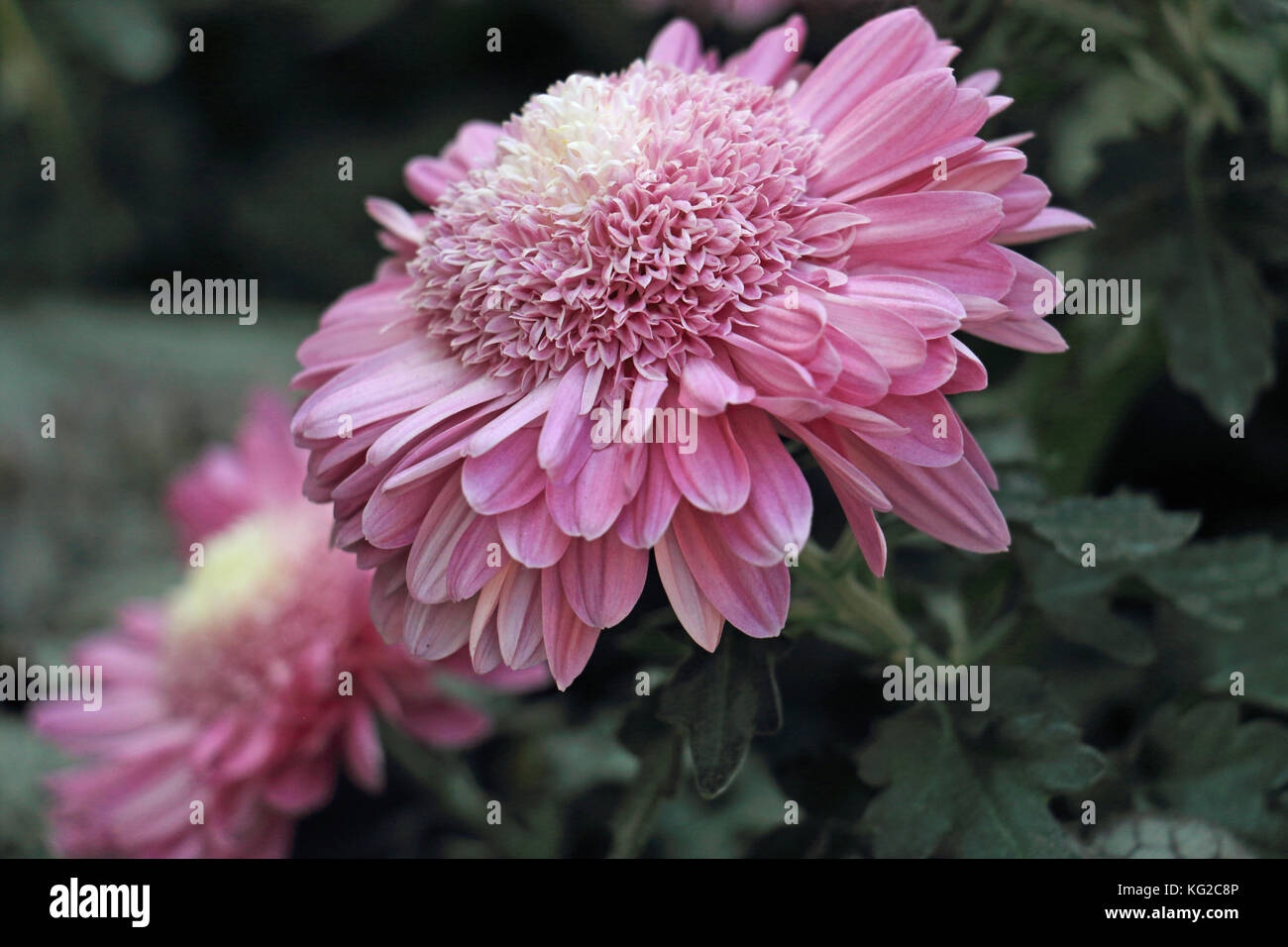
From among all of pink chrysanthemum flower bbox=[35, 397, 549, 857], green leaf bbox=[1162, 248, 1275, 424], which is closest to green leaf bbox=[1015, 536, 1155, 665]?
green leaf bbox=[1162, 248, 1275, 424]

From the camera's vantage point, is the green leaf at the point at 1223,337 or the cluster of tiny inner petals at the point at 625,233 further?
the green leaf at the point at 1223,337

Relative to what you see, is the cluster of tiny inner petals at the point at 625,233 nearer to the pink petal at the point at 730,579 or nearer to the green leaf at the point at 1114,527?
the pink petal at the point at 730,579

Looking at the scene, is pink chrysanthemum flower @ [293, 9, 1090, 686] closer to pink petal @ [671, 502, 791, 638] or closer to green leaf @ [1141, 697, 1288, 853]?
pink petal @ [671, 502, 791, 638]

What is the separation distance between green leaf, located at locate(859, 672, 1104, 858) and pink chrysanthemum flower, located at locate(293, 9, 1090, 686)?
0.13 m

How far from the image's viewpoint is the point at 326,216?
1.61m

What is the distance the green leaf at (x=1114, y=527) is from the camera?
56 centimetres

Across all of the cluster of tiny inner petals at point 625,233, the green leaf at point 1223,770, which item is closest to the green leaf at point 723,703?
the cluster of tiny inner petals at point 625,233

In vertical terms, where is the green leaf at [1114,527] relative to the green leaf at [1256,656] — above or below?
above

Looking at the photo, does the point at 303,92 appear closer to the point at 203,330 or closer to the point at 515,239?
the point at 203,330

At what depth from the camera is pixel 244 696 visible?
0.79 meters

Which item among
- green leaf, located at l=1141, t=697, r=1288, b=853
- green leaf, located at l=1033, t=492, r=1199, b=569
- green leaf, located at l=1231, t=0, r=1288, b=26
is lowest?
green leaf, located at l=1141, t=697, r=1288, b=853

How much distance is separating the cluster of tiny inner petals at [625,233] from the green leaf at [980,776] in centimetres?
23

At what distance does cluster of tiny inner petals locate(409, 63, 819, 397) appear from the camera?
49cm

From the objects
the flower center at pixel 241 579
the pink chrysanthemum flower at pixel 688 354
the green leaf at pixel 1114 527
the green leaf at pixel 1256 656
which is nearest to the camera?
the pink chrysanthemum flower at pixel 688 354
